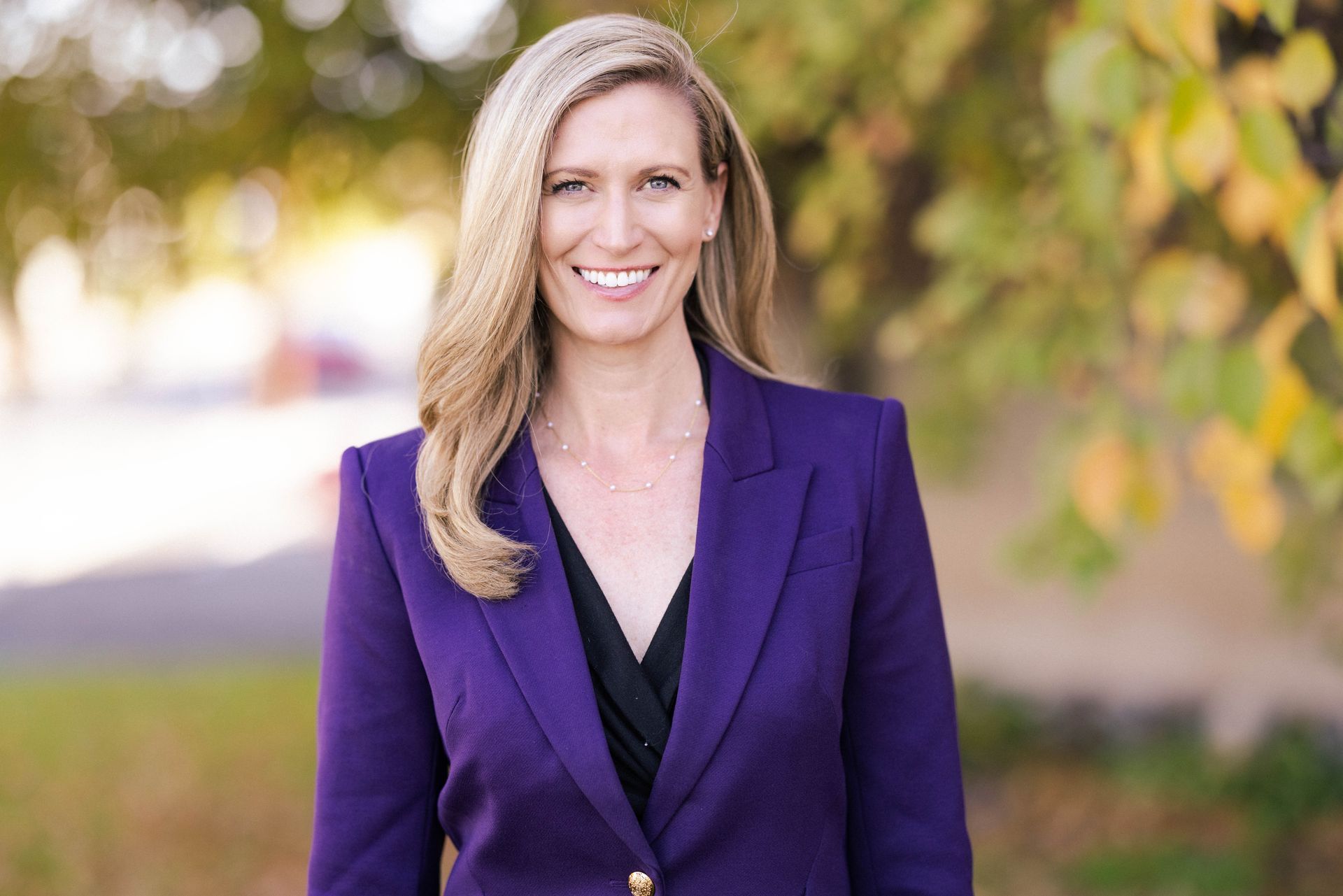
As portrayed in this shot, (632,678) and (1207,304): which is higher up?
(1207,304)

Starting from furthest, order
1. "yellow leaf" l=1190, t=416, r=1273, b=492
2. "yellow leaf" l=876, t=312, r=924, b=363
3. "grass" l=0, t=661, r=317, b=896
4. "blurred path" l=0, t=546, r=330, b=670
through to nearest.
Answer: "blurred path" l=0, t=546, r=330, b=670 → "grass" l=0, t=661, r=317, b=896 → "yellow leaf" l=876, t=312, r=924, b=363 → "yellow leaf" l=1190, t=416, r=1273, b=492

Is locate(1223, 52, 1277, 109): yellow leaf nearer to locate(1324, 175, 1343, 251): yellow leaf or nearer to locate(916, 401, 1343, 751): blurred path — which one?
locate(1324, 175, 1343, 251): yellow leaf

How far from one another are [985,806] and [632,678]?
414 centimetres

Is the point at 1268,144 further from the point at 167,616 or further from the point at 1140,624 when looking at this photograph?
the point at 167,616

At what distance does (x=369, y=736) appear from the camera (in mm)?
1942

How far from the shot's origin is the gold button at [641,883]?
5.98 ft

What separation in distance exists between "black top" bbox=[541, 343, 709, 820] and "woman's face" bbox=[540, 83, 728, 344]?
1.34 ft

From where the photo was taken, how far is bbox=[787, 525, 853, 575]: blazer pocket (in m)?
1.92

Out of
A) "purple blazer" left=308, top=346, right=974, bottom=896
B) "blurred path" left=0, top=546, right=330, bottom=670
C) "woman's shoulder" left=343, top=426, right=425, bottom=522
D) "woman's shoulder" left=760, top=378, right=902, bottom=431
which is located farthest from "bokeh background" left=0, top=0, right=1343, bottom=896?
"woman's shoulder" left=343, top=426, right=425, bottom=522

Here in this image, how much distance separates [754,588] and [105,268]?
3.96m

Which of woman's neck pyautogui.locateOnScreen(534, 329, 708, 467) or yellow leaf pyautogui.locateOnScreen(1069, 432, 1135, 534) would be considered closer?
woman's neck pyautogui.locateOnScreen(534, 329, 708, 467)

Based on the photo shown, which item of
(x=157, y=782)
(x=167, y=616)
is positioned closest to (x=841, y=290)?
(x=157, y=782)

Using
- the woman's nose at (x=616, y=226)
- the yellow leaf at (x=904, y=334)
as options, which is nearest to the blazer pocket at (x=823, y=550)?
the woman's nose at (x=616, y=226)

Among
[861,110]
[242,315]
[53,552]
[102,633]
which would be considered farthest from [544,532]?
[242,315]
